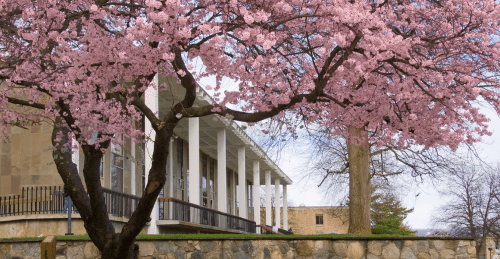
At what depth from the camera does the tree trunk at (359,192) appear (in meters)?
16.4

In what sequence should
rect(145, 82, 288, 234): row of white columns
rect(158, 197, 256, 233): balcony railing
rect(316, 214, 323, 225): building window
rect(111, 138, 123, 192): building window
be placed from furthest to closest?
rect(316, 214, 323, 225): building window
rect(111, 138, 123, 192): building window
rect(158, 197, 256, 233): balcony railing
rect(145, 82, 288, 234): row of white columns

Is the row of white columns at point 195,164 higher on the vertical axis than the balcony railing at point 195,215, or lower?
higher

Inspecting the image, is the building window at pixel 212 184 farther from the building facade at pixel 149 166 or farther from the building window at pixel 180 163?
the building window at pixel 180 163

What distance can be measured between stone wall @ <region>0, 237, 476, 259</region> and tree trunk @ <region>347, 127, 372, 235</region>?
3.83 metres

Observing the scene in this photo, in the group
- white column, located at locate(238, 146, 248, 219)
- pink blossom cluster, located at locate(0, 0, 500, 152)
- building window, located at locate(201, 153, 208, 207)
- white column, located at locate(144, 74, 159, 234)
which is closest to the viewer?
pink blossom cluster, located at locate(0, 0, 500, 152)

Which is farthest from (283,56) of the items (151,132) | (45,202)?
(45,202)

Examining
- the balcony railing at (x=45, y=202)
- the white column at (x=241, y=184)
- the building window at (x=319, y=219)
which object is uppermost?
the white column at (x=241, y=184)

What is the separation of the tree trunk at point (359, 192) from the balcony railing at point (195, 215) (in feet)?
22.6

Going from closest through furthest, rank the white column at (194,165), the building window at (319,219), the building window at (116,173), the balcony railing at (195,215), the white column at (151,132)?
1. the white column at (151,132)
2. the balcony railing at (195,215)
3. the white column at (194,165)
4. the building window at (116,173)
5. the building window at (319,219)

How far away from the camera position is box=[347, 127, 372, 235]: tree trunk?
53.9 ft

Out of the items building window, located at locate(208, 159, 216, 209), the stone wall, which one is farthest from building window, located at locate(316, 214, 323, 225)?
the stone wall

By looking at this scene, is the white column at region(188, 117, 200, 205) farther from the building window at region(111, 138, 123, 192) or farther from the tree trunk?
the tree trunk

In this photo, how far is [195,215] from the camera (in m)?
22.6

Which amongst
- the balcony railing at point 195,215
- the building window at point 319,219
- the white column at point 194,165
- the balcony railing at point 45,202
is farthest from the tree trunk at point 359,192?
the building window at point 319,219
